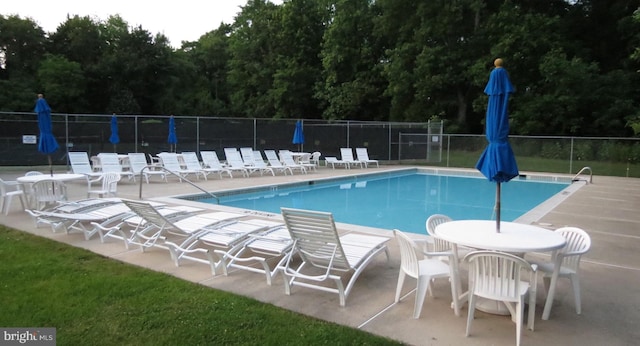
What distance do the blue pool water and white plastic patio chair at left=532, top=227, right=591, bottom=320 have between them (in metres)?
4.30

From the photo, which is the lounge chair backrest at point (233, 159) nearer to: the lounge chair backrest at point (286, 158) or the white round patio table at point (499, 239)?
the lounge chair backrest at point (286, 158)

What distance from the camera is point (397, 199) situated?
1190 centimetres

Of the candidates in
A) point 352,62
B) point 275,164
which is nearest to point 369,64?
point 352,62

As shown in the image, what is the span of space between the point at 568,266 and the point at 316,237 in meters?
2.15

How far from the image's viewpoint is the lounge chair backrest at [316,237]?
394 cm

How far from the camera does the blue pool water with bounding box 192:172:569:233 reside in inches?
380

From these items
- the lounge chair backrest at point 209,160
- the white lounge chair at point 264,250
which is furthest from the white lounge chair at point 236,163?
the white lounge chair at point 264,250

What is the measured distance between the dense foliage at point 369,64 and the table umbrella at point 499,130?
2198 cm

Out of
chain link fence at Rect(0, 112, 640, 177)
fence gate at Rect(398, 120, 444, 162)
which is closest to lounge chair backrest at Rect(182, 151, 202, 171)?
chain link fence at Rect(0, 112, 640, 177)

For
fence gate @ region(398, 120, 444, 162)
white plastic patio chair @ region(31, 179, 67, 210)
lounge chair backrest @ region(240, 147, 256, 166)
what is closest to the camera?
white plastic patio chair @ region(31, 179, 67, 210)

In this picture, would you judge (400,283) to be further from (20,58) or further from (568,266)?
(20,58)

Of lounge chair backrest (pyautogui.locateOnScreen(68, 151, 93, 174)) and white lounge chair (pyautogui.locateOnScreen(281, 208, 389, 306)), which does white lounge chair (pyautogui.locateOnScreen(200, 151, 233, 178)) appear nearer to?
lounge chair backrest (pyautogui.locateOnScreen(68, 151, 93, 174))

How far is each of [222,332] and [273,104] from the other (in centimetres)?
3042

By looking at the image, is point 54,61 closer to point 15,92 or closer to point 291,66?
point 15,92
